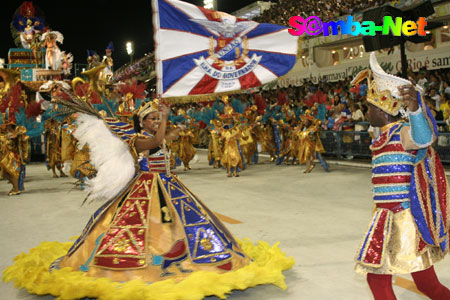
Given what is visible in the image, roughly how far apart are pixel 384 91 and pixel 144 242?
2.11 meters

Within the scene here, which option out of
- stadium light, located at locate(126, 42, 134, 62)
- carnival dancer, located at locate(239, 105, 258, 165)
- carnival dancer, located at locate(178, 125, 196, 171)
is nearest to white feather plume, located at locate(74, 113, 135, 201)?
carnival dancer, located at locate(239, 105, 258, 165)

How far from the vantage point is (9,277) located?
Answer: 431 cm

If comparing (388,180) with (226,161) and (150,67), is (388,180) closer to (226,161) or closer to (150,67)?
(226,161)

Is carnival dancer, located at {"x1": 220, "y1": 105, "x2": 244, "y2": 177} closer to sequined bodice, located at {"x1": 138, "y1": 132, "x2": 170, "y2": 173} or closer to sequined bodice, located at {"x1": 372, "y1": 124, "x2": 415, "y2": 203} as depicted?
sequined bodice, located at {"x1": 138, "y1": 132, "x2": 170, "y2": 173}

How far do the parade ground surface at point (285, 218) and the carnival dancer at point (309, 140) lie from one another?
42cm

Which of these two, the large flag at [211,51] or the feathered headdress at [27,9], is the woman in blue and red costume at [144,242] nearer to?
the large flag at [211,51]

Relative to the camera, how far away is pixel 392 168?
304 cm

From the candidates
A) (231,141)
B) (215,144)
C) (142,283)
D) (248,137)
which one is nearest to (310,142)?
→ (231,141)

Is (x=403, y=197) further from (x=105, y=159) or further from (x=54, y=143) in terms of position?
(x=54, y=143)

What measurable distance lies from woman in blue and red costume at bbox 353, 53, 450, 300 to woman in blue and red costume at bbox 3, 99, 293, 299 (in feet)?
3.96

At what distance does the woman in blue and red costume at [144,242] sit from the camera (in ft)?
12.2

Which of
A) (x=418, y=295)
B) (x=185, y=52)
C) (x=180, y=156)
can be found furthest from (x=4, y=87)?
(x=418, y=295)

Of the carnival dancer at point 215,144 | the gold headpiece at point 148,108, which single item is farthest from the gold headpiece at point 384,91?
the carnival dancer at point 215,144

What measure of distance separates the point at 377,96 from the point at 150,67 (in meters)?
23.5
